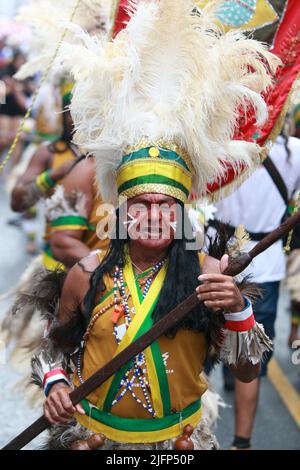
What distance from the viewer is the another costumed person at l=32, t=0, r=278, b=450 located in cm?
332

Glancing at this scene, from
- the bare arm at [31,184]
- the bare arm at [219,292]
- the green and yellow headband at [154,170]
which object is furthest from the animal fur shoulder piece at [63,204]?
the bare arm at [219,292]

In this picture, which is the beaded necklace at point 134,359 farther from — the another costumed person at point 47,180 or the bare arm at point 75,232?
the bare arm at point 75,232

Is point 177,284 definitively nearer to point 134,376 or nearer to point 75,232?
point 134,376

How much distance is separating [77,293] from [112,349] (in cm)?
27

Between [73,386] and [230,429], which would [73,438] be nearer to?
[73,386]

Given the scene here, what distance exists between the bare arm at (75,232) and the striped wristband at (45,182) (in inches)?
17.2

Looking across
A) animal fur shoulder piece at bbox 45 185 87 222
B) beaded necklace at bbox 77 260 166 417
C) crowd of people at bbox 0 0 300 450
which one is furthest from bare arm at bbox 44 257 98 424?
animal fur shoulder piece at bbox 45 185 87 222

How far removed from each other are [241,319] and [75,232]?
2.13 metres

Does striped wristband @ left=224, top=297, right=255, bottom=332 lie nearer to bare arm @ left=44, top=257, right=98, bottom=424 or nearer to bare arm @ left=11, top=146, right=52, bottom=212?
bare arm @ left=44, top=257, right=98, bottom=424

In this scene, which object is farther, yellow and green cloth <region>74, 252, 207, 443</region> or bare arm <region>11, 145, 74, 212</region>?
bare arm <region>11, 145, 74, 212</region>

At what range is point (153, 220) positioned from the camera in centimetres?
330

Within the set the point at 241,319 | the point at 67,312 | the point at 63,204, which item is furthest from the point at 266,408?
the point at 241,319

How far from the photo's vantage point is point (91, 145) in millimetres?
3393

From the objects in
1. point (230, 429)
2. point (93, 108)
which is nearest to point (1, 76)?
point (230, 429)
